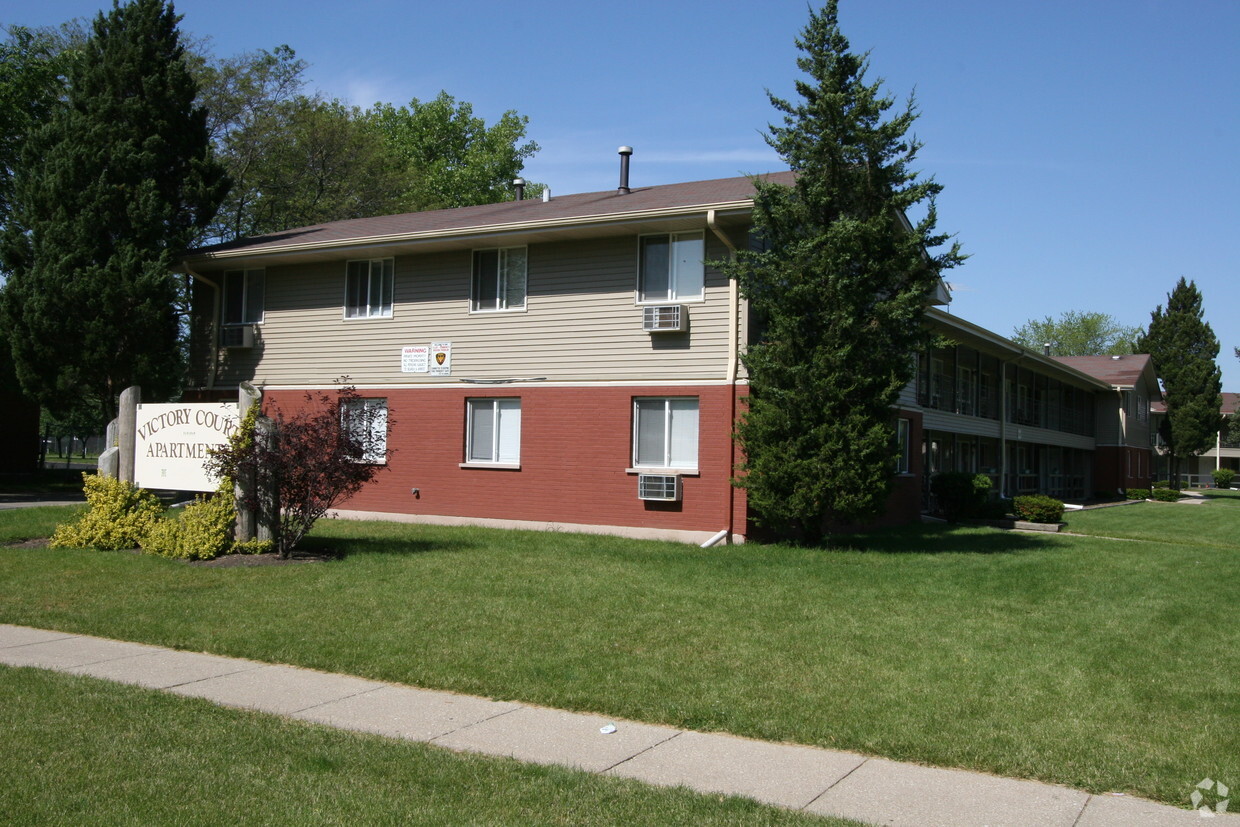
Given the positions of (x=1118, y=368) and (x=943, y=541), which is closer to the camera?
(x=943, y=541)

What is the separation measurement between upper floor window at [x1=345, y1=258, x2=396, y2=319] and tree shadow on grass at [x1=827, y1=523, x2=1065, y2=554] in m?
9.98

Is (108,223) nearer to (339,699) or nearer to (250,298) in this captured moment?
(250,298)

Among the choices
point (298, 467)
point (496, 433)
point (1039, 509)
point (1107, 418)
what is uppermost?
point (1107, 418)

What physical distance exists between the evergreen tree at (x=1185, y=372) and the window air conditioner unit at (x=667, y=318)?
4330 cm

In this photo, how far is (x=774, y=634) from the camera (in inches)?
356

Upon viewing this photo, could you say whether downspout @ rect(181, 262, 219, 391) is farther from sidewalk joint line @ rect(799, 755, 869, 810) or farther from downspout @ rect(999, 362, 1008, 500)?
downspout @ rect(999, 362, 1008, 500)

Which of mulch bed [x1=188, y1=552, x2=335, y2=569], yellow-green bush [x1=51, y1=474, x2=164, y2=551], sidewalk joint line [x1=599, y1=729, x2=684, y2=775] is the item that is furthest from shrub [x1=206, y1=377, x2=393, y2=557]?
sidewalk joint line [x1=599, y1=729, x2=684, y2=775]

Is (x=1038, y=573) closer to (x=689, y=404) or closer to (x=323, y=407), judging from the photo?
(x=689, y=404)

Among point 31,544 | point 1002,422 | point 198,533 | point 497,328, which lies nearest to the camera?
point 198,533

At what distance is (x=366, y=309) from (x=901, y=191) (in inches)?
418

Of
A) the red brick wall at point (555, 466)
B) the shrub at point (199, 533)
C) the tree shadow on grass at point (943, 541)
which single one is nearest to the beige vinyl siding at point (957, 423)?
the tree shadow on grass at point (943, 541)

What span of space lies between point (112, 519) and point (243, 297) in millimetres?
8615

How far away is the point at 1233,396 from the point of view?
99.8 meters

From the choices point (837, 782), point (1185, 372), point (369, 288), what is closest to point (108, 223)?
point (369, 288)
